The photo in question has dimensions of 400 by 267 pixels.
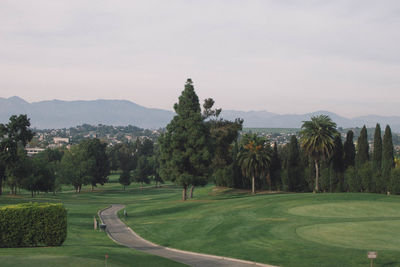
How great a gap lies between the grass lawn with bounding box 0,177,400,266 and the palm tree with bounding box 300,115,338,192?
11.9 metres

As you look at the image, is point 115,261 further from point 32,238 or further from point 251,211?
point 251,211

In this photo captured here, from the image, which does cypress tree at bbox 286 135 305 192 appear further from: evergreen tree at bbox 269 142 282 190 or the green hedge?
the green hedge

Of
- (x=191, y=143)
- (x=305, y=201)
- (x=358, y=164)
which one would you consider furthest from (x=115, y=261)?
(x=358, y=164)

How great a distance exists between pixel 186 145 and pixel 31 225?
109ft

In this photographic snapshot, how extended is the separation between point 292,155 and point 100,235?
140 feet

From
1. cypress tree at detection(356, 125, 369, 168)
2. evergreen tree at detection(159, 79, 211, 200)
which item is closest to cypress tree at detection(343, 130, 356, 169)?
cypress tree at detection(356, 125, 369, 168)

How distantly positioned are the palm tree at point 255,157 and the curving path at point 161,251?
93.1 ft

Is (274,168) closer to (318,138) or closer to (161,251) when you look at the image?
(318,138)

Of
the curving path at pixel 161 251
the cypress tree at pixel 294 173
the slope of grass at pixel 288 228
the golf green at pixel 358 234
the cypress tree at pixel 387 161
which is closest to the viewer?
the curving path at pixel 161 251

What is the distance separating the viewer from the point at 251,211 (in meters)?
43.5

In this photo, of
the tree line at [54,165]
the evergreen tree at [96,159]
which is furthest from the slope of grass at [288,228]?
the evergreen tree at [96,159]

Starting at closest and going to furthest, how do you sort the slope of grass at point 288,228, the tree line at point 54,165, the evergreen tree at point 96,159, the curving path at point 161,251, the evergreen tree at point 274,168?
the curving path at point 161,251
the slope of grass at point 288,228
the evergreen tree at point 274,168
the tree line at point 54,165
the evergreen tree at point 96,159

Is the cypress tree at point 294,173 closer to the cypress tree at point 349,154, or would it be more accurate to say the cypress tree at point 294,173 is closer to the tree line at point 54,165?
the cypress tree at point 349,154

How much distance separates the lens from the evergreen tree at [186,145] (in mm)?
58781
